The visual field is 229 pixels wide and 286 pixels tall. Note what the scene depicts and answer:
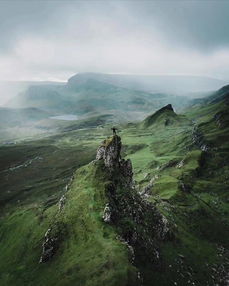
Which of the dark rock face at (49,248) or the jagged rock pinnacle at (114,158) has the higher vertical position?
the jagged rock pinnacle at (114,158)

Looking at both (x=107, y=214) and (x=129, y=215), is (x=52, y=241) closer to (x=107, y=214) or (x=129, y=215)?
(x=107, y=214)

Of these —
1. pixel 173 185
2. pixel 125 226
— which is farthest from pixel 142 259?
pixel 173 185

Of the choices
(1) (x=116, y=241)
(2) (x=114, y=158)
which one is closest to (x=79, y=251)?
(1) (x=116, y=241)

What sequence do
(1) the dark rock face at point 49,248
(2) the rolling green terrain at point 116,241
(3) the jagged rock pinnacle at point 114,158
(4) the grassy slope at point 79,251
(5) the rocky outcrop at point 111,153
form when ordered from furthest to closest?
(5) the rocky outcrop at point 111,153 → (3) the jagged rock pinnacle at point 114,158 → (1) the dark rock face at point 49,248 → (2) the rolling green terrain at point 116,241 → (4) the grassy slope at point 79,251

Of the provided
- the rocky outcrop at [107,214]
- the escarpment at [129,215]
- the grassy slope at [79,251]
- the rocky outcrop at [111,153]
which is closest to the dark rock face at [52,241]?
the grassy slope at [79,251]

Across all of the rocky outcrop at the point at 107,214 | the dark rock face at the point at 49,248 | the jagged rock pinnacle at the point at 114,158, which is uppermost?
the jagged rock pinnacle at the point at 114,158

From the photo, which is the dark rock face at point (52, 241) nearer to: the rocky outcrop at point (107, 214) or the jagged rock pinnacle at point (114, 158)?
the rocky outcrop at point (107, 214)

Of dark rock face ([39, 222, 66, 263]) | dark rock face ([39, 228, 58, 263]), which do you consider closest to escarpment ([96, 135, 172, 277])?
dark rock face ([39, 222, 66, 263])

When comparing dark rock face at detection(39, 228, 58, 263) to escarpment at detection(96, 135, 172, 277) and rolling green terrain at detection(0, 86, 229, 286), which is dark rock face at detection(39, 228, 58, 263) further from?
escarpment at detection(96, 135, 172, 277)

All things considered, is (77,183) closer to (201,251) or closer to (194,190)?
(201,251)

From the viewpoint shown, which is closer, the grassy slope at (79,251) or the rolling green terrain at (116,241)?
the grassy slope at (79,251)

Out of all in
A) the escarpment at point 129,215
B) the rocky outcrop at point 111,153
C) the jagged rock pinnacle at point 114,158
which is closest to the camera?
the escarpment at point 129,215
